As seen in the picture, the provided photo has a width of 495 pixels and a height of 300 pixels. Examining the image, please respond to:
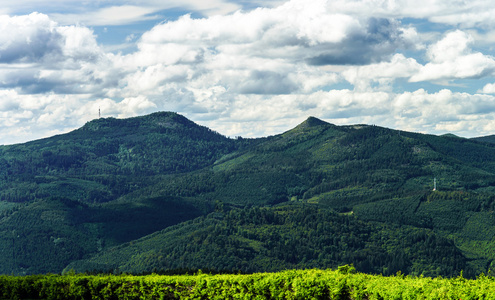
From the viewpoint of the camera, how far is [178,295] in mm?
49562

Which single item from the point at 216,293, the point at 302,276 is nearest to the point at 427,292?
the point at 302,276

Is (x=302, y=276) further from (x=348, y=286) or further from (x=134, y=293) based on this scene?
(x=134, y=293)

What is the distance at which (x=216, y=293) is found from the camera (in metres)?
47.8

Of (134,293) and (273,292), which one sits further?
(134,293)

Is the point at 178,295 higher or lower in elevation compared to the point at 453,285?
lower

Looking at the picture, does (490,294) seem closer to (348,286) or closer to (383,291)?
(383,291)

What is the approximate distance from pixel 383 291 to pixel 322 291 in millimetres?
5715

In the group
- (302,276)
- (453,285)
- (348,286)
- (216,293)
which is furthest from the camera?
(216,293)

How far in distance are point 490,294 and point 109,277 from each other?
1316 inches

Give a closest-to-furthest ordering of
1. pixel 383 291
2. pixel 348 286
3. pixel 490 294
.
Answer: pixel 490 294 → pixel 383 291 → pixel 348 286

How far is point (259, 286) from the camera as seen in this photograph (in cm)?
4553

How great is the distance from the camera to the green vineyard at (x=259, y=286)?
118ft

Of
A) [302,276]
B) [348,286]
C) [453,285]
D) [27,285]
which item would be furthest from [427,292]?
[27,285]

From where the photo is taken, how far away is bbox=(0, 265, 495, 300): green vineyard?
1411 inches
